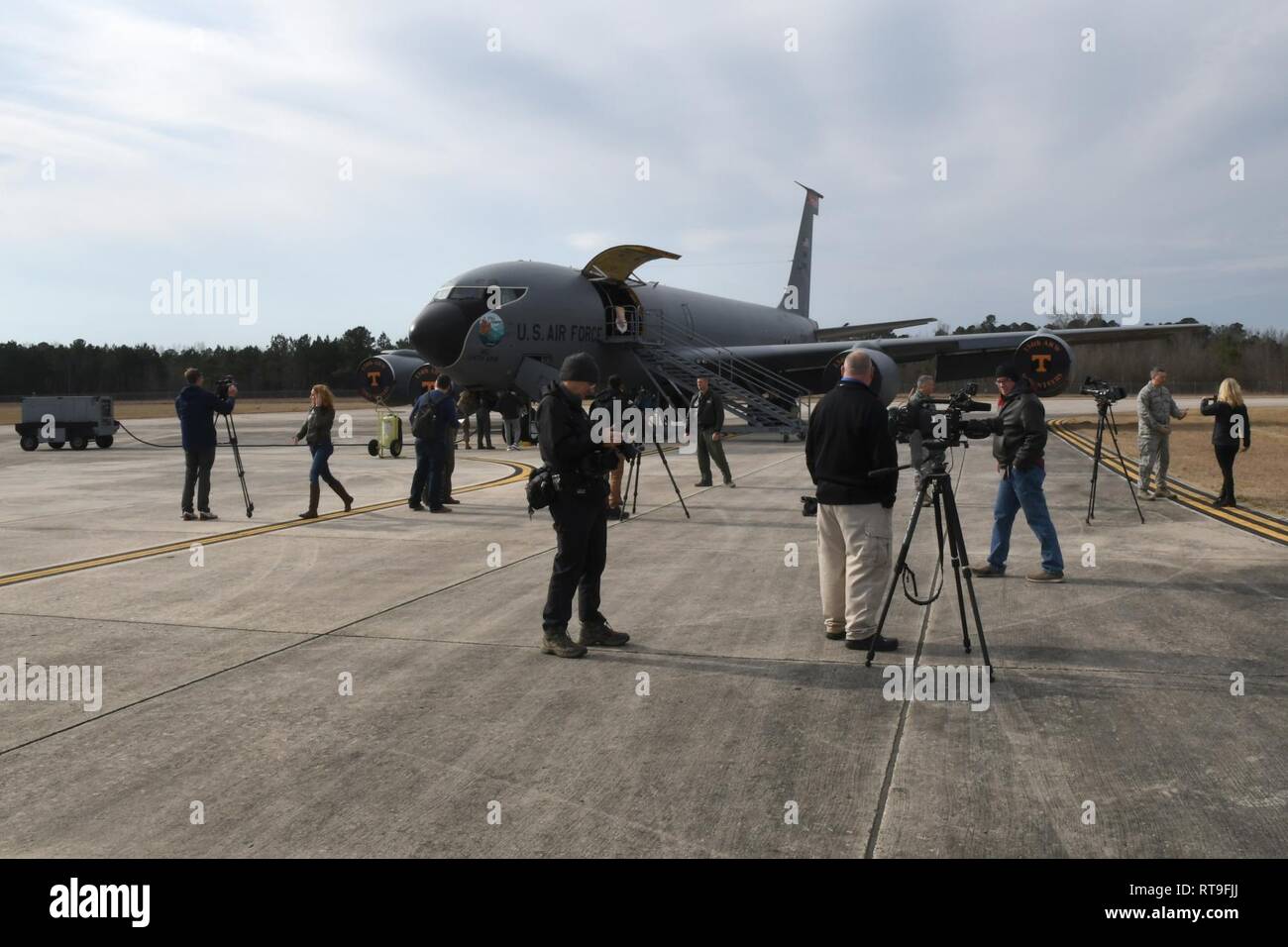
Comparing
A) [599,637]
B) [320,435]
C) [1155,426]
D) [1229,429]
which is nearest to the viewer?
[599,637]

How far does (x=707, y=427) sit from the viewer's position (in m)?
16.6

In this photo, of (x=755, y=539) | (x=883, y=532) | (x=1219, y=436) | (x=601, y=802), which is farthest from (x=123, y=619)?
(x=1219, y=436)

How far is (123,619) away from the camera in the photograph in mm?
7676

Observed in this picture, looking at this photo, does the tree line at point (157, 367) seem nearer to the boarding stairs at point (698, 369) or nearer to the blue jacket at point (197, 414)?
the boarding stairs at point (698, 369)

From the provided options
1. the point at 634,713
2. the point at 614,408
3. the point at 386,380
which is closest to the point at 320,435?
Result: the point at 614,408

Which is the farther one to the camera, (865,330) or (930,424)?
(865,330)

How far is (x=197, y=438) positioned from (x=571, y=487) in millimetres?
8652

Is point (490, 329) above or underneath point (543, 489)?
above

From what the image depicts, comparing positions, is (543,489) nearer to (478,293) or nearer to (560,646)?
(560,646)

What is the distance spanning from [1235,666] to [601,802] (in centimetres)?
441

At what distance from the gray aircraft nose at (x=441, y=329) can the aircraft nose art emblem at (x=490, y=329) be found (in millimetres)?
280

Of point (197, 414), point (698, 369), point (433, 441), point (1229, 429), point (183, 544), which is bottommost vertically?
point (183, 544)
